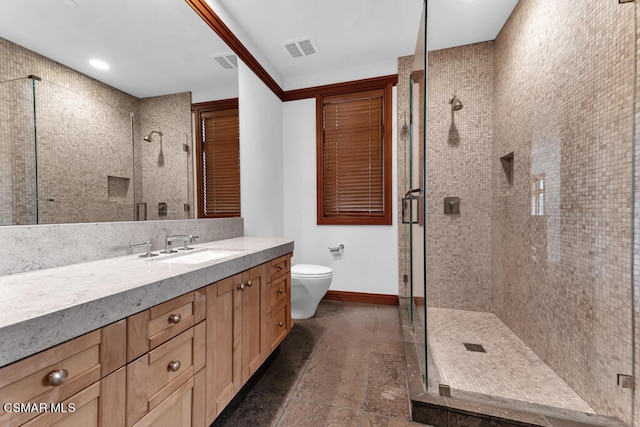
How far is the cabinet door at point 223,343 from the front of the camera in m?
1.01

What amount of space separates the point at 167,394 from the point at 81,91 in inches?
49.2

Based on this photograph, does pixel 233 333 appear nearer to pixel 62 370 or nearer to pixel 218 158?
pixel 62 370

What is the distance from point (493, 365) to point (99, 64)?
2.65 metres

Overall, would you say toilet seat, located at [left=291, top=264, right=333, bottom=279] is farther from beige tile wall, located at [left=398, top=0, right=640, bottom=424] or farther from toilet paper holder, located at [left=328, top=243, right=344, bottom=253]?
beige tile wall, located at [left=398, top=0, right=640, bottom=424]

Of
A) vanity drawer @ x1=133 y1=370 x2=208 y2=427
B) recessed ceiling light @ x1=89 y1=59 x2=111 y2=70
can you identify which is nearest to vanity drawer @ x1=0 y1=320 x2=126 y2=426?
vanity drawer @ x1=133 y1=370 x2=208 y2=427

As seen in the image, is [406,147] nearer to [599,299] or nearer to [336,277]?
[336,277]

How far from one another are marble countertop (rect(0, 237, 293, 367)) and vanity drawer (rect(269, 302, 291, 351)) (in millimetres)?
559

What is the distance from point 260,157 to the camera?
97.8 inches

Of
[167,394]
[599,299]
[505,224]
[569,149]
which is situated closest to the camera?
[167,394]

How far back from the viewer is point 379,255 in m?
2.74

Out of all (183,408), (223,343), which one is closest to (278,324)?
(223,343)

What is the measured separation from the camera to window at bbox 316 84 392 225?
2707 millimetres

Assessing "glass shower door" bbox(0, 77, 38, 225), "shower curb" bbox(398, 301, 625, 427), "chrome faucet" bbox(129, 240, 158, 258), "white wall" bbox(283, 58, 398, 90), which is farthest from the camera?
"white wall" bbox(283, 58, 398, 90)

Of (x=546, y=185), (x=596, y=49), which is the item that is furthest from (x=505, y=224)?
(x=596, y=49)
